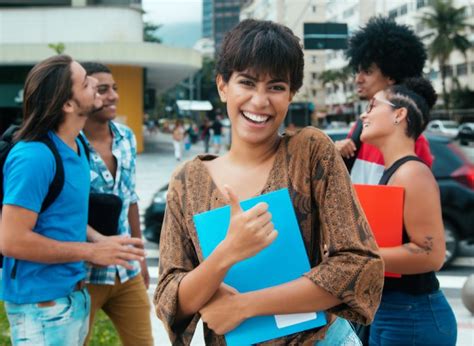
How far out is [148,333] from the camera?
3.32 metres

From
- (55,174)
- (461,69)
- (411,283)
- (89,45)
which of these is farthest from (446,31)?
(55,174)

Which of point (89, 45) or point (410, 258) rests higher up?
point (89, 45)

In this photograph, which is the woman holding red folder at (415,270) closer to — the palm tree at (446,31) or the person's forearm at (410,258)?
the person's forearm at (410,258)

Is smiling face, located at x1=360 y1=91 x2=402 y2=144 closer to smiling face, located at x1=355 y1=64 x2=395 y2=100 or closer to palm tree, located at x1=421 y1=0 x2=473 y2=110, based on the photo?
smiling face, located at x1=355 y1=64 x2=395 y2=100

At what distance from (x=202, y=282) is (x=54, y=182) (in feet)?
3.70

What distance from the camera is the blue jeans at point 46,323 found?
2449mm

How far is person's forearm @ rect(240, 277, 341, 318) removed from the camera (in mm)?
1553

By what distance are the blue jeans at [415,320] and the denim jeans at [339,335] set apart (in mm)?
736

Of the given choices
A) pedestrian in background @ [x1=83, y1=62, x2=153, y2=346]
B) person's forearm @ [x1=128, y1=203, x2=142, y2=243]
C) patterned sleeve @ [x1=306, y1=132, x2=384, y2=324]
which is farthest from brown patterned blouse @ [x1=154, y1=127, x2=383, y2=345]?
person's forearm @ [x1=128, y1=203, x2=142, y2=243]

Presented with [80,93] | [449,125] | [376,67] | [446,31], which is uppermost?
[446,31]

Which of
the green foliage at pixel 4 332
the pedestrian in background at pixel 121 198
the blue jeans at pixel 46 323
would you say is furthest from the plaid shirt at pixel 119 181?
the green foliage at pixel 4 332

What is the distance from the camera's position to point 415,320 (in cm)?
243

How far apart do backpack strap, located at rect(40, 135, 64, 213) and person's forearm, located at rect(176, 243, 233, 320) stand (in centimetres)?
104

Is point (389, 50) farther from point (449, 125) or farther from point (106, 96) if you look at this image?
point (449, 125)
